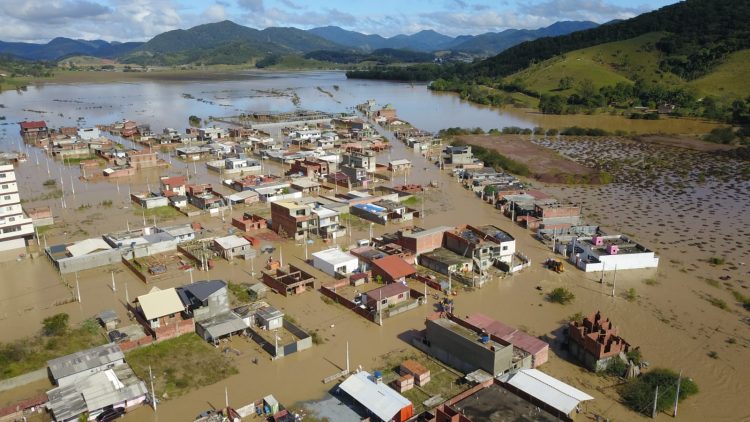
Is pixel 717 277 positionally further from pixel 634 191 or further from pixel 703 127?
pixel 703 127

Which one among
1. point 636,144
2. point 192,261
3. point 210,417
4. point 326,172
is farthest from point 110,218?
point 636,144

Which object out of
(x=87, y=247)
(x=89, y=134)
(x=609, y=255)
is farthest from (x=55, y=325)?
(x=89, y=134)

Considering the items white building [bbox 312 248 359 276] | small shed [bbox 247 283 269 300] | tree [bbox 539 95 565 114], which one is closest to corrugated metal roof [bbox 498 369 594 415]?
white building [bbox 312 248 359 276]

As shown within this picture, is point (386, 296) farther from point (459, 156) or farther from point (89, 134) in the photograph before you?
point (89, 134)

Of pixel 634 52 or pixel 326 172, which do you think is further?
pixel 634 52

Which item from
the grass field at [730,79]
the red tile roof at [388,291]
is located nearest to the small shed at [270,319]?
the red tile roof at [388,291]

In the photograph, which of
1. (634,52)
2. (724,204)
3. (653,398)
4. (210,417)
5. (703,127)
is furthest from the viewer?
(634,52)

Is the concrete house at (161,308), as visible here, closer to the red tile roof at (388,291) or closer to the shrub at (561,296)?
the red tile roof at (388,291)

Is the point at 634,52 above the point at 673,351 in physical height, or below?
above
